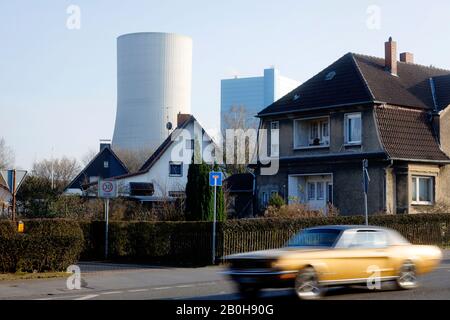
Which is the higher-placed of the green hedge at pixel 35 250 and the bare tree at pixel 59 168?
the bare tree at pixel 59 168

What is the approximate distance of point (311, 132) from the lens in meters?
45.5

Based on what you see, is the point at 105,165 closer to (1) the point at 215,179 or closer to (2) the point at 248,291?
(1) the point at 215,179

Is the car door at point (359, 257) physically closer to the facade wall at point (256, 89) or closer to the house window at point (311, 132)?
the house window at point (311, 132)

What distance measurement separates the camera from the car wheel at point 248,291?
15.3 m

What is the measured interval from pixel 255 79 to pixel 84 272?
468ft

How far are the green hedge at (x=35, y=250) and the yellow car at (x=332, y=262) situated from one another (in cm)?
948

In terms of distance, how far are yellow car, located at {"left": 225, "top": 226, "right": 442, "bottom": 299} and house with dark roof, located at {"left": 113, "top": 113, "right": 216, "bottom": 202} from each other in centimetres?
4567

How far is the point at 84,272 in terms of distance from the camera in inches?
977

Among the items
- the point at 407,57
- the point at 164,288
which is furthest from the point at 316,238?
the point at 407,57

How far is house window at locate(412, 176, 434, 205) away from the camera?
137 ft

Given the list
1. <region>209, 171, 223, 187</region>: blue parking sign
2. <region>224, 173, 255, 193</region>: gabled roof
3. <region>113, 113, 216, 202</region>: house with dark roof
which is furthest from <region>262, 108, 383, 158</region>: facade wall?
<region>113, 113, 216, 202</region>: house with dark roof

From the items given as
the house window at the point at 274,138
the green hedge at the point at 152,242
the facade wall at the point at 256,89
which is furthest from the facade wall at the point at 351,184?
the facade wall at the point at 256,89

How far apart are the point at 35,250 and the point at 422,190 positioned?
84.0 ft
